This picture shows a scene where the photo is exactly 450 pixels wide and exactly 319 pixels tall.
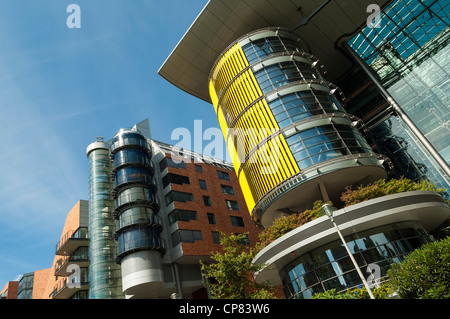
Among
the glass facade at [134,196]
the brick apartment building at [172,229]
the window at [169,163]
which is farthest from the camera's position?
the window at [169,163]

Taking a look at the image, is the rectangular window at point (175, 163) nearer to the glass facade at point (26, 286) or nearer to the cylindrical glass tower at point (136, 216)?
the cylindrical glass tower at point (136, 216)

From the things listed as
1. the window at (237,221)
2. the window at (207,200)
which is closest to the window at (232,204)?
the window at (237,221)

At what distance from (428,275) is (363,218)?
27.1 ft

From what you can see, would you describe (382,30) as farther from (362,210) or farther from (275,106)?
(362,210)

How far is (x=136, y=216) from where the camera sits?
35.7 metres

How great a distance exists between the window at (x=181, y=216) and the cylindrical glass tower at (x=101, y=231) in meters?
7.41

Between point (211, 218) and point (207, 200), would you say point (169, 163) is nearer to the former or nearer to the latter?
point (207, 200)

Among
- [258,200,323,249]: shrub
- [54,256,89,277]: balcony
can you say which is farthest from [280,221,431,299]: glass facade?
[54,256,89,277]: balcony

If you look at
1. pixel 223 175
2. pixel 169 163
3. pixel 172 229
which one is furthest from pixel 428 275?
pixel 223 175

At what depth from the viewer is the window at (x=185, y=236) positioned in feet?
119

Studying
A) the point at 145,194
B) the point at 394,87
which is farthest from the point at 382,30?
the point at 145,194

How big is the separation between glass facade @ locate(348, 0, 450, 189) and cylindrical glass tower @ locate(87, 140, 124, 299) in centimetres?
3436

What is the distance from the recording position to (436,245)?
40.4 ft

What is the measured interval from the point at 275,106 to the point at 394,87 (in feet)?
61.2
